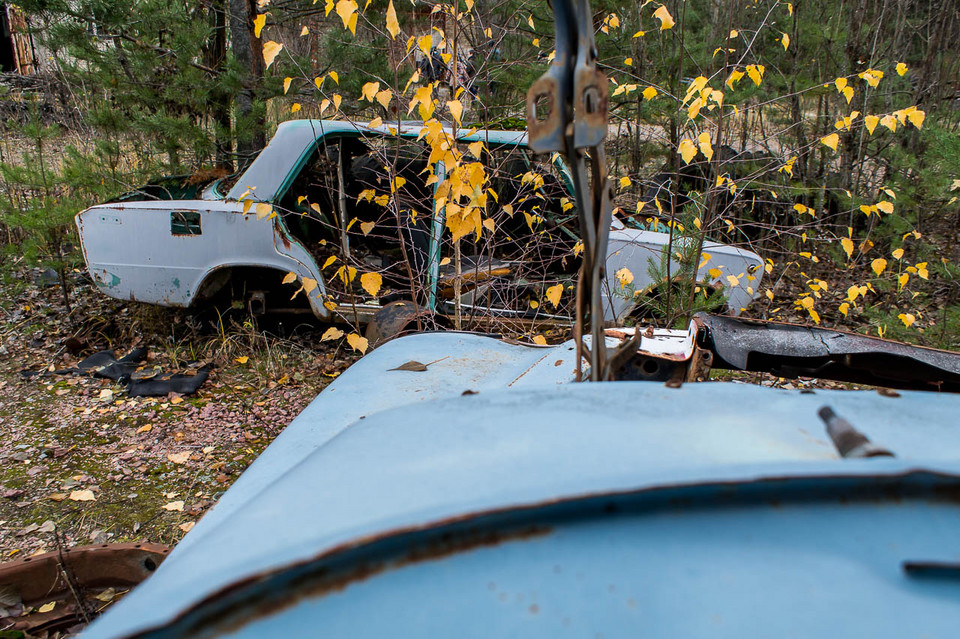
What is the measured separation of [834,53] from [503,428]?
7.67 metres

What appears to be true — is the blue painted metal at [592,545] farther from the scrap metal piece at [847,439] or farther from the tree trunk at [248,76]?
the tree trunk at [248,76]

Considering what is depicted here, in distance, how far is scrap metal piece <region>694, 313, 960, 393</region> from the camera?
1.72 metres

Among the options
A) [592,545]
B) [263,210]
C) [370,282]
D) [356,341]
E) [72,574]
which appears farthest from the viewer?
[263,210]

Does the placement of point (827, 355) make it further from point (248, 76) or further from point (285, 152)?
point (248, 76)

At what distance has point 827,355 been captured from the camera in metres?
1.77

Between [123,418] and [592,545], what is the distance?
4.04m

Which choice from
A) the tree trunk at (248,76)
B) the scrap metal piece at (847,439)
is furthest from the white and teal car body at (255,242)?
the scrap metal piece at (847,439)

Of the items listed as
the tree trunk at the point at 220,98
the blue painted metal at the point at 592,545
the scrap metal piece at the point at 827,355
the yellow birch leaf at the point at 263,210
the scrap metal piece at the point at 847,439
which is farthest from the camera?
the tree trunk at the point at 220,98

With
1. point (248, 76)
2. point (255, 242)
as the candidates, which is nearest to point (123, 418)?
point (255, 242)

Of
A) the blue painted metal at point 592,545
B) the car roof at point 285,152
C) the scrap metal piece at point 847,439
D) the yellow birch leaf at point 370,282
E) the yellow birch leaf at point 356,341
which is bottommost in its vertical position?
the yellow birch leaf at point 356,341

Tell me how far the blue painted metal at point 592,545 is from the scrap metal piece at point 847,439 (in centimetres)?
2

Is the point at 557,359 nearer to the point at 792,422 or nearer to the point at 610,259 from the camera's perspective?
the point at 792,422

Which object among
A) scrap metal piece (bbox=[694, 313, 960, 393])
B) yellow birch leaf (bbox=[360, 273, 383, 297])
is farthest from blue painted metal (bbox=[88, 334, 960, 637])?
yellow birch leaf (bbox=[360, 273, 383, 297])

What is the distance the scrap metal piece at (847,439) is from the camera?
32.4 inches
